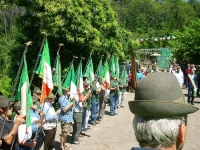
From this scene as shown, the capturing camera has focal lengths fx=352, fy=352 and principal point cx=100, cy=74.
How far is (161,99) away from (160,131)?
18 centimetres

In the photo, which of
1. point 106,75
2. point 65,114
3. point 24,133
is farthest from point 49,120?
point 106,75

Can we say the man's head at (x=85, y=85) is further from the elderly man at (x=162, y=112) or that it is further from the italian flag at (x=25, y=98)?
the elderly man at (x=162, y=112)

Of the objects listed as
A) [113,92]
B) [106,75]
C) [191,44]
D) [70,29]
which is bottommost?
[113,92]

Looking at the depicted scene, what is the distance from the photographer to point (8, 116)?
18.0ft

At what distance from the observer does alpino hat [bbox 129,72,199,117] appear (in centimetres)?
189

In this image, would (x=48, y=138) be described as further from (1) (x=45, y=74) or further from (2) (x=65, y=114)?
(1) (x=45, y=74)

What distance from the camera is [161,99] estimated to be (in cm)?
192

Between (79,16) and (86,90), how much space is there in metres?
4.18

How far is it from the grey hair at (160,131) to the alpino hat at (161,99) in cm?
4

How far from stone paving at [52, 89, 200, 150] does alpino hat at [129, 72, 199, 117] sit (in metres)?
7.24

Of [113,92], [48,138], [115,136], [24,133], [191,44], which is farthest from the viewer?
[191,44]

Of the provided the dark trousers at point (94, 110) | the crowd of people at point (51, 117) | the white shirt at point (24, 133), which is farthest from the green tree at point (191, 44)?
the white shirt at point (24, 133)

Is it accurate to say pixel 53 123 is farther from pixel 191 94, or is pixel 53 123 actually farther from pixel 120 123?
pixel 191 94

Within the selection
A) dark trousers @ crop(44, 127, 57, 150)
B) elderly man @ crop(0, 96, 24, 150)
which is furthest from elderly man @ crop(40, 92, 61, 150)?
elderly man @ crop(0, 96, 24, 150)
